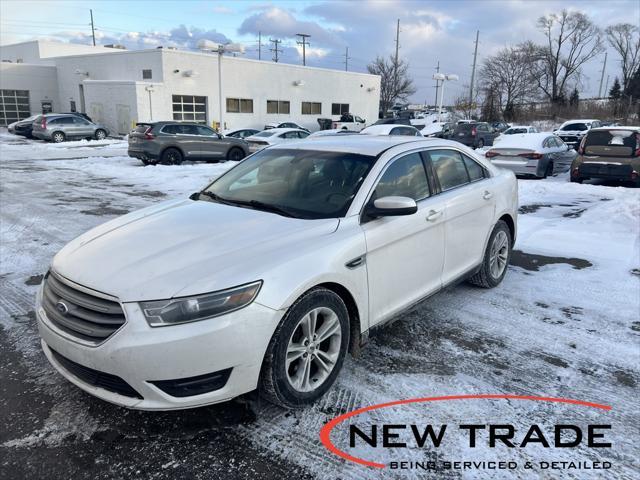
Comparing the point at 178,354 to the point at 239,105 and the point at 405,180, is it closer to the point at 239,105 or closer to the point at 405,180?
the point at 405,180

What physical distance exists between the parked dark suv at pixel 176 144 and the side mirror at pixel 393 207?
14836 mm

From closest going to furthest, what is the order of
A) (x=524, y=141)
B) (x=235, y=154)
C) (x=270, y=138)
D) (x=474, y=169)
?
→ (x=474, y=169), (x=524, y=141), (x=235, y=154), (x=270, y=138)

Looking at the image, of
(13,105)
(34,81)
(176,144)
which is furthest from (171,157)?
(13,105)

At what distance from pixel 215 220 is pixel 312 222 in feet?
2.33

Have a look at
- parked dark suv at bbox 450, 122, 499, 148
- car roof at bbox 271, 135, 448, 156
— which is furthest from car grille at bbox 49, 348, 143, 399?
parked dark suv at bbox 450, 122, 499, 148

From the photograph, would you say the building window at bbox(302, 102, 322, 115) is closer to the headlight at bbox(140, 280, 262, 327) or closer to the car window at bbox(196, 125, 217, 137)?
the car window at bbox(196, 125, 217, 137)

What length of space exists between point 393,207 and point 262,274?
1111 millimetres

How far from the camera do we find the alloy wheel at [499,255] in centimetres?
518

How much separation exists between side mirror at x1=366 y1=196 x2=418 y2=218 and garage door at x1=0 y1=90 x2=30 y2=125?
4514 cm

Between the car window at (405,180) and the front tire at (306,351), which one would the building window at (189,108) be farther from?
the front tire at (306,351)

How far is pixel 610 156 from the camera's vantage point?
39.8 feet

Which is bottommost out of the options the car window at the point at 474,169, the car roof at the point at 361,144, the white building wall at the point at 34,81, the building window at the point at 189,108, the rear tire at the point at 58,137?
the rear tire at the point at 58,137

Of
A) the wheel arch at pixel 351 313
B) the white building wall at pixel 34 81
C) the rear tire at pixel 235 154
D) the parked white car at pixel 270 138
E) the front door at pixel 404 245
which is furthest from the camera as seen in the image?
the white building wall at pixel 34 81

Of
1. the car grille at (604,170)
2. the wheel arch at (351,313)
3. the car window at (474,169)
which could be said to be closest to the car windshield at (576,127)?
the car grille at (604,170)
